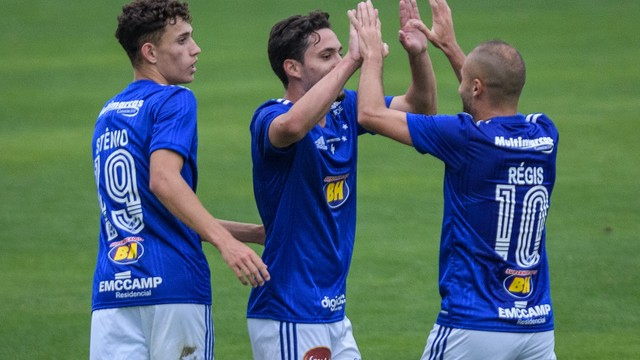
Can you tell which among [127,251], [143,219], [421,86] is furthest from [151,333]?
[421,86]

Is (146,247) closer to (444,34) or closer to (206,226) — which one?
(206,226)

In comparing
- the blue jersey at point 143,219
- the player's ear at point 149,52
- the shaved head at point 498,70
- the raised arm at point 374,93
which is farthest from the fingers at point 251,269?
the shaved head at point 498,70

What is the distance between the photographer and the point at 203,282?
Answer: 616cm

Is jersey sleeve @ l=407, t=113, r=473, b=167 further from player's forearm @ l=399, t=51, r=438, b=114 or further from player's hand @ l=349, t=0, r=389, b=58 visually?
player's forearm @ l=399, t=51, r=438, b=114

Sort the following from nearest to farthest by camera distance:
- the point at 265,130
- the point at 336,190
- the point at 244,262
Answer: the point at 244,262
the point at 265,130
the point at 336,190

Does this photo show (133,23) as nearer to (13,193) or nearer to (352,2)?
(13,193)

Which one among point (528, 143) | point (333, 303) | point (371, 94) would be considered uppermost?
point (371, 94)

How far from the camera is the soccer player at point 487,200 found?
6.04 metres

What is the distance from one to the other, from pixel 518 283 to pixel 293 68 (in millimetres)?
1621

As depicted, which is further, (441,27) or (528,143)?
(441,27)

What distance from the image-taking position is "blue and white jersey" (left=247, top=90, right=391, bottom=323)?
6227 mm

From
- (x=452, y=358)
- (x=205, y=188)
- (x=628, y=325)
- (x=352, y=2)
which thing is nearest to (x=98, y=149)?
(x=452, y=358)

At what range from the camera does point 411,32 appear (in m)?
6.61

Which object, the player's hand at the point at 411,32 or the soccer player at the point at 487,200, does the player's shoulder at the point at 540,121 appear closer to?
the soccer player at the point at 487,200
